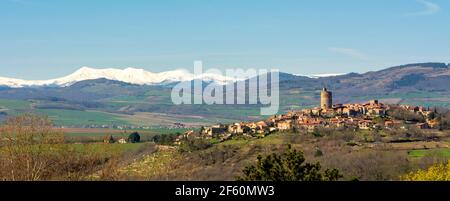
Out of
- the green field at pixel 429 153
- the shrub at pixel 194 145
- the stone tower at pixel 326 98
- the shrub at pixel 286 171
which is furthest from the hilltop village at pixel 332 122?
the shrub at pixel 286 171

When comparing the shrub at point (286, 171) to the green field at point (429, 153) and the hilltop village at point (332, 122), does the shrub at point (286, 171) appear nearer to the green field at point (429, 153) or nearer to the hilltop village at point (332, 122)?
the green field at point (429, 153)

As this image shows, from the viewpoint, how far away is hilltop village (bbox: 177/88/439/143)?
A: 99250 millimetres

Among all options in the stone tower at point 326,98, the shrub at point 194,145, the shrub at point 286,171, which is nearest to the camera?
the shrub at point 286,171

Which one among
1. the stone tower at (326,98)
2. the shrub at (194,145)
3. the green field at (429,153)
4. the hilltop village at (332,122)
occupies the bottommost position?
the shrub at (194,145)

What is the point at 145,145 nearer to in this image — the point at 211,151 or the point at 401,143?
the point at 211,151

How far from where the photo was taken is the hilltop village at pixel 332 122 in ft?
326

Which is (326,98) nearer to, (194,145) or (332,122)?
(332,122)

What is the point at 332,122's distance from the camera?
344ft

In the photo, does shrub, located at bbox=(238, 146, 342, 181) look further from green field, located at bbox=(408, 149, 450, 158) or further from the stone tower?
the stone tower

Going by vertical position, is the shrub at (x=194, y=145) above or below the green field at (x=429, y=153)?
below

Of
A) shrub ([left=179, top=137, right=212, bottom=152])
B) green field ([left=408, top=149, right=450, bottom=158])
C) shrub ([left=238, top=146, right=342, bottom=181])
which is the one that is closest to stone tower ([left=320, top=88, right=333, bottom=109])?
shrub ([left=179, top=137, right=212, bottom=152])

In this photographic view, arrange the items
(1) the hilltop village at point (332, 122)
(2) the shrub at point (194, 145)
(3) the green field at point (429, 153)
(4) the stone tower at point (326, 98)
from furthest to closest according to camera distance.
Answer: (4) the stone tower at point (326, 98)
(1) the hilltop village at point (332, 122)
(2) the shrub at point (194, 145)
(3) the green field at point (429, 153)

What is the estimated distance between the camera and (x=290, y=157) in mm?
A: 35594
